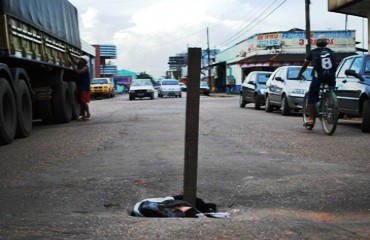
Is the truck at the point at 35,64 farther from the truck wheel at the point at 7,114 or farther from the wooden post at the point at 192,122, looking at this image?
the wooden post at the point at 192,122

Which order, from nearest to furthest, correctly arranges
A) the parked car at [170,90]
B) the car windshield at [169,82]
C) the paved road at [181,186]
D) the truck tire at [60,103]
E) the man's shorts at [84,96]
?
the paved road at [181,186]
the truck tire at [60,103]
the man's shorts at [84,96]
the parked car at [170,90]
the car windshield at [169,82]

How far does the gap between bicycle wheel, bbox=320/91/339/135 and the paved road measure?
447 millimetres

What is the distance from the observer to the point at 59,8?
540 inches

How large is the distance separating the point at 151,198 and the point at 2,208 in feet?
4.33

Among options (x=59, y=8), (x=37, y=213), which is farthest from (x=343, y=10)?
(x=37, y=213)

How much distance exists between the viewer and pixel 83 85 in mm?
13805

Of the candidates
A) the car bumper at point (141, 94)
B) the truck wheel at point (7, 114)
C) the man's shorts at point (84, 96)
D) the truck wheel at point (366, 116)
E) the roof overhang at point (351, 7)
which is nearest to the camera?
the truck wheel at point (7, 114)

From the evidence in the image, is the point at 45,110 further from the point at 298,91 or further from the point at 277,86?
the point at 277,86

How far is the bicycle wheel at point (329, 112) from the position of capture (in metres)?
9.13

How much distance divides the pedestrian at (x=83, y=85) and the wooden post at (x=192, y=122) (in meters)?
9.53

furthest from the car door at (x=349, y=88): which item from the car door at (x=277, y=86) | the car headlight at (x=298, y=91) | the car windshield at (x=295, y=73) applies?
the car door at (x=277, y=86)

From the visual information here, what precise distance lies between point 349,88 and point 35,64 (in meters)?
6.56

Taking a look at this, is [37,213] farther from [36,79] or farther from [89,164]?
[36,79]

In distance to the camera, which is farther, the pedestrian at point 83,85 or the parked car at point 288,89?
the parked car at point 288,89
